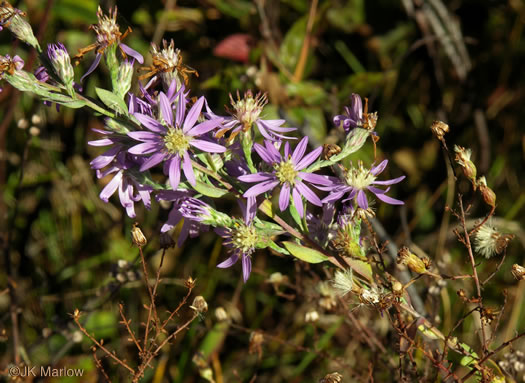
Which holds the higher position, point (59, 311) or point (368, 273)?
point (368, 273)

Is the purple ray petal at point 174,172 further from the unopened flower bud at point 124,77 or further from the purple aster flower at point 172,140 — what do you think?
the unopened flower bud at point 124,77

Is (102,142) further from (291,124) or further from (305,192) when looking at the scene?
(291,124)

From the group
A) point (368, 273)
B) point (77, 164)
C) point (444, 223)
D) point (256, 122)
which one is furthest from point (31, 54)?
point (444, 223)

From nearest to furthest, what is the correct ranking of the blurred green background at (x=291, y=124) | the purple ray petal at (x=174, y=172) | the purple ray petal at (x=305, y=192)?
1. the purple ray petal at (x=174, y=172)
2. the purple ray petal at (x=305, y=192)
3. the blurred green background at (x=291, y=124)

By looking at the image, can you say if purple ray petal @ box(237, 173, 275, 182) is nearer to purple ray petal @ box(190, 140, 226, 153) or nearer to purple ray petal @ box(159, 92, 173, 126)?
purple ray petal @ box(190, 140, 226, 153)

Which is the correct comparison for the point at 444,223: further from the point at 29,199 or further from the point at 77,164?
the point at 29,199

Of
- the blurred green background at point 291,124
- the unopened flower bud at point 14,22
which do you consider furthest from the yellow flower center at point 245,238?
the blurred green background at point 291,124
